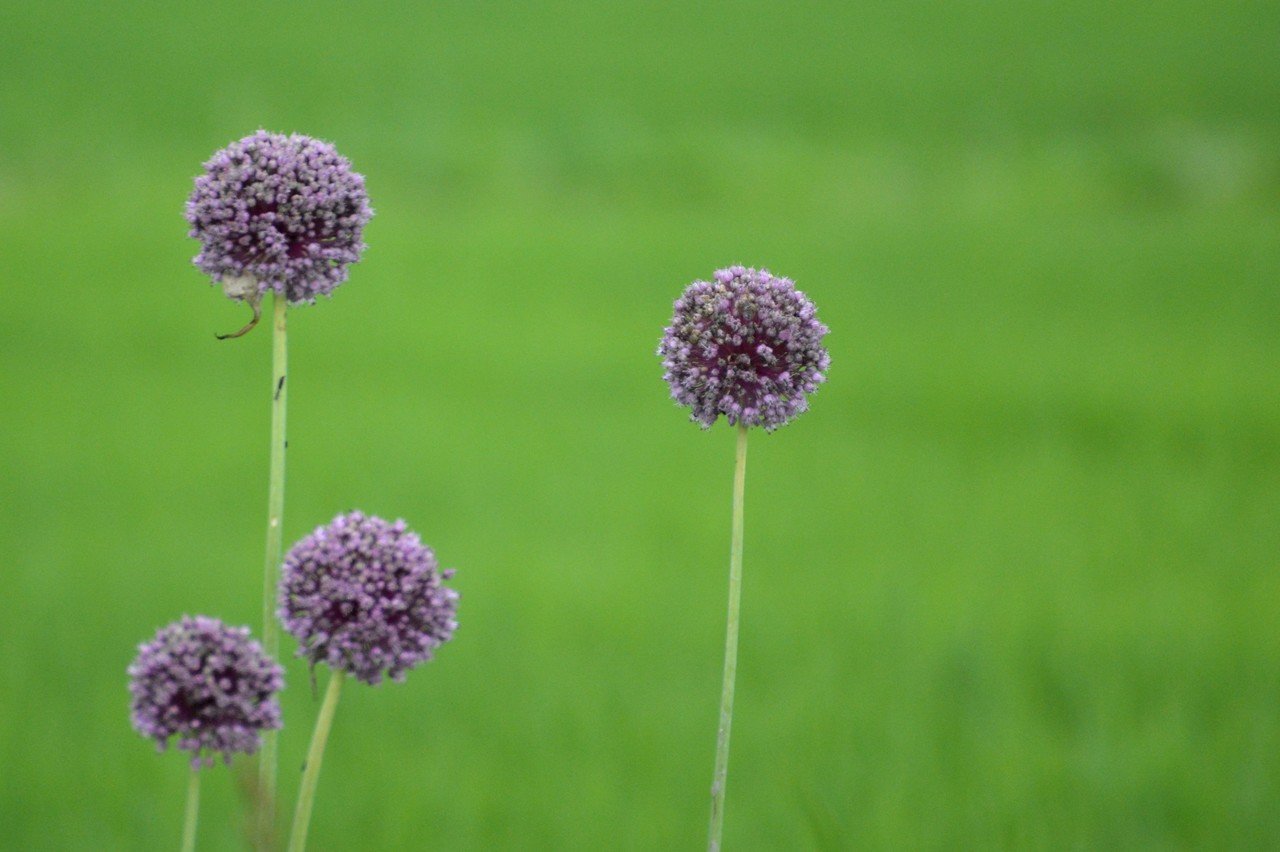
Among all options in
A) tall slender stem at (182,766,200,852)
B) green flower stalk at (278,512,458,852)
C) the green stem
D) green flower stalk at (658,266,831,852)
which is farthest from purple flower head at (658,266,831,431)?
tall slender stem at (182,766,200,852)

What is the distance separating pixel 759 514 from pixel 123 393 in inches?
211

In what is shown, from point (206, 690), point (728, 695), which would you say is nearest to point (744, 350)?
point (728, 695)

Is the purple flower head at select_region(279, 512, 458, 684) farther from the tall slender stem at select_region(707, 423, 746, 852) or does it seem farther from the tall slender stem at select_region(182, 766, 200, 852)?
Result: the tall slender stem at select_region(707, 423, 746, 852)

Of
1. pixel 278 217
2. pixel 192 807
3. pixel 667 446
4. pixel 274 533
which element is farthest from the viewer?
pixel 667 446

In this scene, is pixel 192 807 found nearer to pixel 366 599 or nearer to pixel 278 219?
pixel 366 599

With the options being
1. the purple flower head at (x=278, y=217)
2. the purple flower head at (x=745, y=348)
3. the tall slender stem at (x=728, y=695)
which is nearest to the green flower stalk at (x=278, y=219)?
the purple flower head at (x=278, y=217)

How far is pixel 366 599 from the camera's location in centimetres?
124

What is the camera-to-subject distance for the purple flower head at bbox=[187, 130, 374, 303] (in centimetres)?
135

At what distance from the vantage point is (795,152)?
19375mm

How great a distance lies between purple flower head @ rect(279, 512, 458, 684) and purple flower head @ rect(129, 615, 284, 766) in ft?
0.16

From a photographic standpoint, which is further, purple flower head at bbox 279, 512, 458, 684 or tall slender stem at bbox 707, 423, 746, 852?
purple flower head at bbox 279, 512, 458, 684

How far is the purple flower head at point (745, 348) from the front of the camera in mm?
1355

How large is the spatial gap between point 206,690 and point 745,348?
647 mm

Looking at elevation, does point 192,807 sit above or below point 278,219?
below
